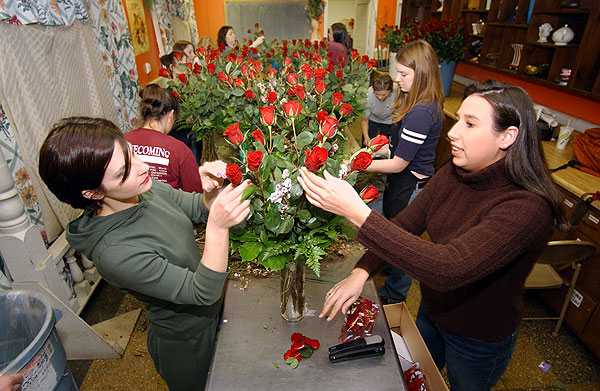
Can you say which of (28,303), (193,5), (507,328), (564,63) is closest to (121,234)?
(28,303)

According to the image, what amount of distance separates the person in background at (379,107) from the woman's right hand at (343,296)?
213 cm

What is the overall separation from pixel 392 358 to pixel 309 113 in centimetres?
135

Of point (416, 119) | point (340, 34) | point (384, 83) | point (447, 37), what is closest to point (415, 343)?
point (416, 119)

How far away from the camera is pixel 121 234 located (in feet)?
3.43

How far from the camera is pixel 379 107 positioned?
10.8ft

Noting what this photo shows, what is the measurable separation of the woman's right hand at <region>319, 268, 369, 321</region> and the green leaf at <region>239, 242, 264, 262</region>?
312 millimetres

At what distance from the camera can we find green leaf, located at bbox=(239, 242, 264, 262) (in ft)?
3.41

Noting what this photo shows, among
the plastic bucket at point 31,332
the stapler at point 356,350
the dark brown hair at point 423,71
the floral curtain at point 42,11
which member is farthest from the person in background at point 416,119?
the floral curtain at point 42,11

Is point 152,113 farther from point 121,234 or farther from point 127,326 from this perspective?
point 127,326

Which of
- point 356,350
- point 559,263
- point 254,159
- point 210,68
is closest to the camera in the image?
point 254,159

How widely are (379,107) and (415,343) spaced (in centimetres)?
239

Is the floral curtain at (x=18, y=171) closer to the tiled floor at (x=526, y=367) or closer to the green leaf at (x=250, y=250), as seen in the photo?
the tiled floor at (x=526, y=367)

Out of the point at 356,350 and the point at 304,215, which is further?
the point at 356,350

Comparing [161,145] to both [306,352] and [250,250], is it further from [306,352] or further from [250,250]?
[306,352]
